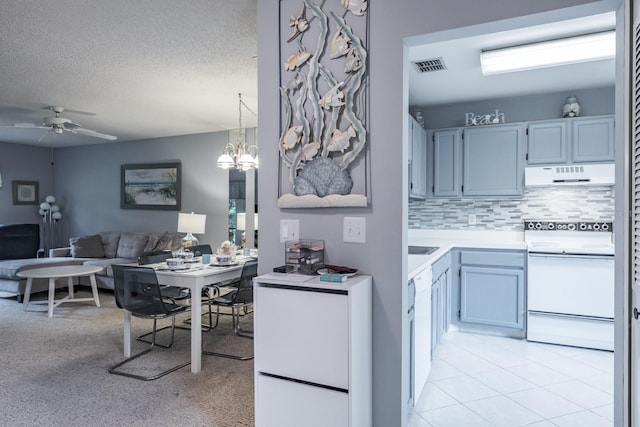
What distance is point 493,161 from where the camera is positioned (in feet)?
13.3

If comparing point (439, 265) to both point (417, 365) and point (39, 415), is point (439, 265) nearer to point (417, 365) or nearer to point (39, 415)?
point (417, 365)

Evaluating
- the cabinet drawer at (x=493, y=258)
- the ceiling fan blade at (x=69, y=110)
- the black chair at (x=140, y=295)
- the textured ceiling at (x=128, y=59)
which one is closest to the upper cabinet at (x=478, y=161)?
the cabinet drawer at (x=493, y=258)

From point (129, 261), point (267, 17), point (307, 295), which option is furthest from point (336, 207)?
point (129, 261)

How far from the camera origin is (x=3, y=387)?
2.64m

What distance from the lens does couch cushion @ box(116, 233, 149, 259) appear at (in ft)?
19.0

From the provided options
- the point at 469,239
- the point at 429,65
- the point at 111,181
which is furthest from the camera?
the point at 111,181

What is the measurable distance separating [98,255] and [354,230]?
5501 millimetres

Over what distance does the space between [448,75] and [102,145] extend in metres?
6.14

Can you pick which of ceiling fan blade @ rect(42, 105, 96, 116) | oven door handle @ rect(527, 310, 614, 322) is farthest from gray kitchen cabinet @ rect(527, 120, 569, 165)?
ceiling fan blade @ rect(42, 105, 96, 116)

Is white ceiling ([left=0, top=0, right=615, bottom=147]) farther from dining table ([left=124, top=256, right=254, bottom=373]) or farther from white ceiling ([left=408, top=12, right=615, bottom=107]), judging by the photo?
dining table ([left=124, top=256, right=254, bottom=373])

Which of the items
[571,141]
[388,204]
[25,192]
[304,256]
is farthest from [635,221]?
[25,192]

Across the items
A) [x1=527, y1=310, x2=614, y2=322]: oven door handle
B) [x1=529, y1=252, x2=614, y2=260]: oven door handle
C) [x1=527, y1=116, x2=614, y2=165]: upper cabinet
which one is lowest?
[x1=527, y1=310, x2=614, y2=322]: oven door handle

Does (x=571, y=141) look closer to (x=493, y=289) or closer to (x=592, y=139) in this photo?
(x=592, y=139)

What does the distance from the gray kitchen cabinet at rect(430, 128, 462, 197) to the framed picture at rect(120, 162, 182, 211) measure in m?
3.95
